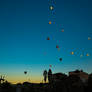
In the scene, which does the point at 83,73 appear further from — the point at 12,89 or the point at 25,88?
the point at 12,89

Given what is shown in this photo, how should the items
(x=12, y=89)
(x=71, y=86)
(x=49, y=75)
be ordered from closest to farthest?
(x=71, y=86) → (x=12, y=89) → (x=49, y=75)

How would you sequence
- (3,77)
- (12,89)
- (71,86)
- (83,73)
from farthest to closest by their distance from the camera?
1. (83,73)
2. (3,77)
3. (12,89)
4. (71,86)

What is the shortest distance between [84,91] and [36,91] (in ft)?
35.7

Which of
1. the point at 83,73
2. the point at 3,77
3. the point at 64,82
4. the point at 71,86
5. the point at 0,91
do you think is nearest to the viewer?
the point at 71,86

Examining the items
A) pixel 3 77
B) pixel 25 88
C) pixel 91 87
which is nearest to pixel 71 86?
pixel 91 87

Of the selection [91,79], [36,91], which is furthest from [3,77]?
[91,79]

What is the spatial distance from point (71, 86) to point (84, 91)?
2.29 meters

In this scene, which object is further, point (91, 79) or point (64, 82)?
point (64, 82)

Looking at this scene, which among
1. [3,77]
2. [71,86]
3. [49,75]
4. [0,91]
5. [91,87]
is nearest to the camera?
[91,87]

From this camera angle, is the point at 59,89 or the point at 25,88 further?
the point at 25,88

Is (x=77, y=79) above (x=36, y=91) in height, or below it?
above

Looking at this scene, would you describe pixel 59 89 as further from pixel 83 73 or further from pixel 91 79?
pixel 83 73

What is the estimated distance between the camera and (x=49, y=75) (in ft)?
146

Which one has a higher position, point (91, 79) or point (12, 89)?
point (91, 79)
